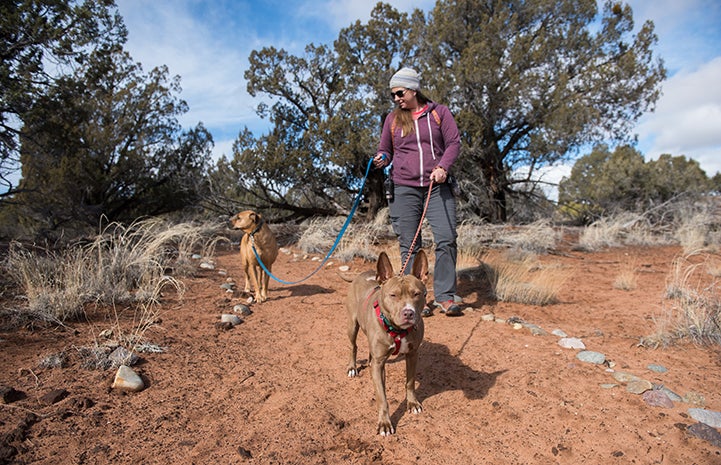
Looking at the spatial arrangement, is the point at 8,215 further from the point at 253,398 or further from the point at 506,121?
the point at 506,121

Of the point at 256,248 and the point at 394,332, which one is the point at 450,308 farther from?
the point at 256,248

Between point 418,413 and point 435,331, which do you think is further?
point 435,331

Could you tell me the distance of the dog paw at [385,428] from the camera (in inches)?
103

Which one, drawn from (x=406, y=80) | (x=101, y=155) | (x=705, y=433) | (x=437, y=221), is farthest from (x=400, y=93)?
(x=101, y=155)

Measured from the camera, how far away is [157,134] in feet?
39.2

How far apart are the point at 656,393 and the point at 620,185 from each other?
12597 millimetres

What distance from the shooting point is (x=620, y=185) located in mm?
13547

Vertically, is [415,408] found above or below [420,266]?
below

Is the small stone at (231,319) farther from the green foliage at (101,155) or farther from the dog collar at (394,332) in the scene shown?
the green foliage at (101,155)

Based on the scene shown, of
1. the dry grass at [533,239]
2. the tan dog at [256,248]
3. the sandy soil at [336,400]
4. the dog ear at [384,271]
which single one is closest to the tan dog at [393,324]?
the dog ear at [384,271]

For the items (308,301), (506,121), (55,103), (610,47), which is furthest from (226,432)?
(610,47)

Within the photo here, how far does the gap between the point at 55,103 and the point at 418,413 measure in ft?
30.9

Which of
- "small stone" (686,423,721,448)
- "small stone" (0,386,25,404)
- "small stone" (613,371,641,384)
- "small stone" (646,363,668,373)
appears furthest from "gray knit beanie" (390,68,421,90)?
"small stone" (0,386,25,404)

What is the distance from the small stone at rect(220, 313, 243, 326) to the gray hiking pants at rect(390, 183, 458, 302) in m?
1.96
